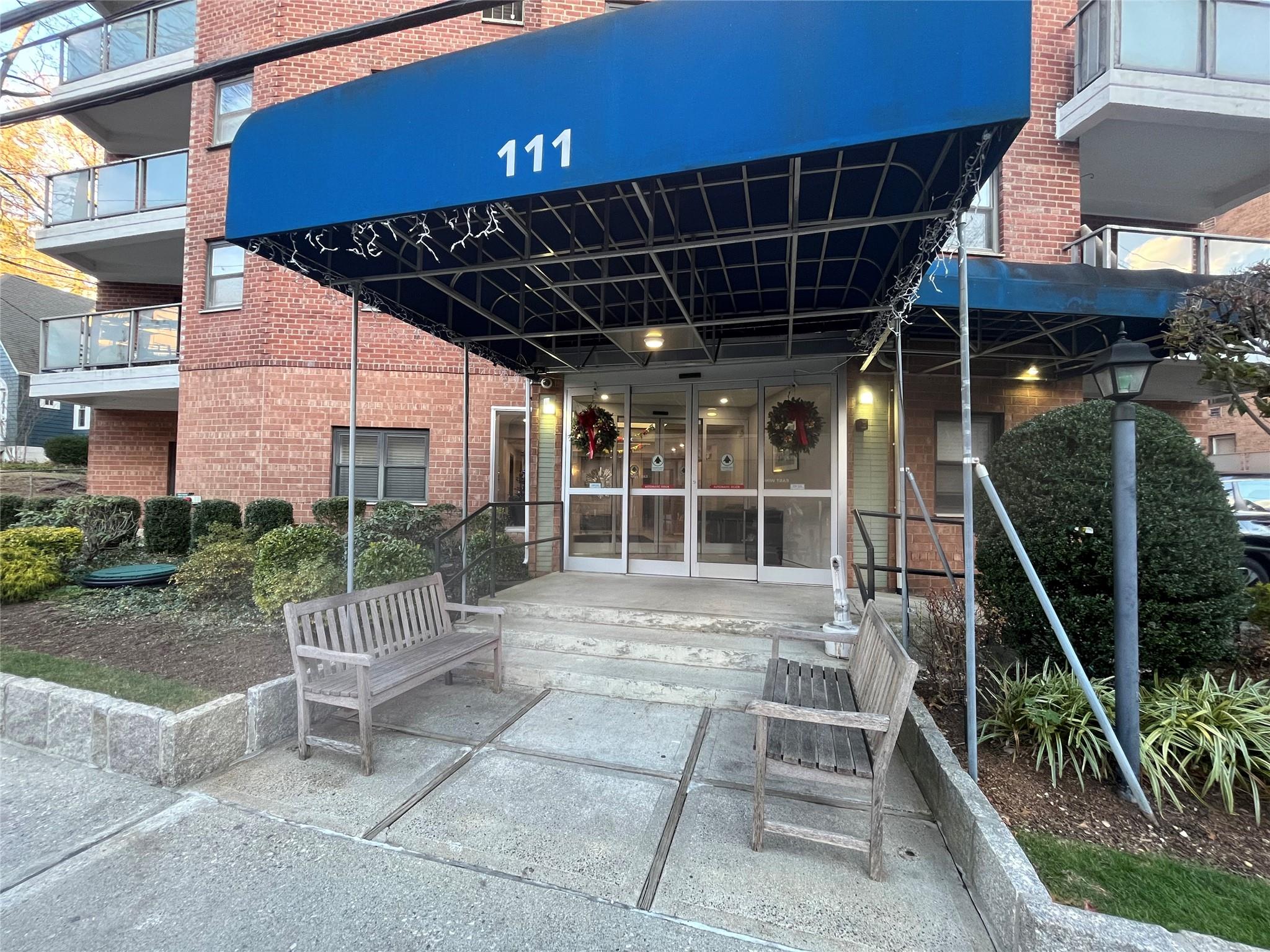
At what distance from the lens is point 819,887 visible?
2334 millimetres

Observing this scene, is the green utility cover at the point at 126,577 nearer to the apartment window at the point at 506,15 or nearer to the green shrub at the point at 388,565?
the green shrub at the point at 388,565

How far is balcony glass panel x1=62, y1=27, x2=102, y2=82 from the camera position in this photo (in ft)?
38.4

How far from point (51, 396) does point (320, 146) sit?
12.7 m

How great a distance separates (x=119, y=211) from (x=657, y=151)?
537 inches

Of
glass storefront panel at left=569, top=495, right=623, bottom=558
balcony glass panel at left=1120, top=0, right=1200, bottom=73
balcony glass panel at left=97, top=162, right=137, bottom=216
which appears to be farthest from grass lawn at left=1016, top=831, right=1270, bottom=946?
balcony glass panel at left=97, top=162, right=137, bottom=216

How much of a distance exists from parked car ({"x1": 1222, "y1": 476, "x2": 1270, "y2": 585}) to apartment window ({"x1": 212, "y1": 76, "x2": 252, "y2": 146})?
53.4 feet

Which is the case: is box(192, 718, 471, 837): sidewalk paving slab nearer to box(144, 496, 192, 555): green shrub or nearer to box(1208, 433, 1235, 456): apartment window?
box(144, 496, 192, 555): green shrub

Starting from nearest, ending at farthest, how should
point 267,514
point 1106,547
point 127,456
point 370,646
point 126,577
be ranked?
point 1106,547
point 370,646
point 126,577
point 267,514
point 127,456

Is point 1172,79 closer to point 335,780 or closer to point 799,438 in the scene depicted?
point 799,438

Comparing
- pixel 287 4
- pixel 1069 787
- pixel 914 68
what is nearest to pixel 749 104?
pixel 914 68

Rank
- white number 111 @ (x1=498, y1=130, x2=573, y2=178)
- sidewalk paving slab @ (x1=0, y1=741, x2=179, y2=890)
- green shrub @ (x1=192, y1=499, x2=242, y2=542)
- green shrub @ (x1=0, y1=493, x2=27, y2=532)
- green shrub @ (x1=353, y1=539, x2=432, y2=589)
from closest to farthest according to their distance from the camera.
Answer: sidewalk paving slab @ (x1=0, y1=741, x2=179, y2=890), white number 111 @ (x1=498, y1=130, x2=573, y2=178), green shrub @ (x1=353, y1=539, x2=432, y2=589), green shrub @ (x1=192, y1=499, x2=242, y2=542), green shrub @ (x1=0, y1=493, x2=27, y2=532)

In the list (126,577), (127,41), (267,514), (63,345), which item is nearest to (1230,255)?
(267,514)

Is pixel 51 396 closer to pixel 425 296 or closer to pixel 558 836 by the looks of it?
pixel 425 296

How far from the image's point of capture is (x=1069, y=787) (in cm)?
286
